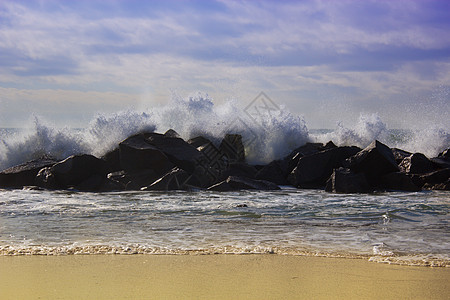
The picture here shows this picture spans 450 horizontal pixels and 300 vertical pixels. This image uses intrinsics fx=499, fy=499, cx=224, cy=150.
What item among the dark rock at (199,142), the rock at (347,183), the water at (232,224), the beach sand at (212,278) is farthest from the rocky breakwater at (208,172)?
the beach sand at (212,278)

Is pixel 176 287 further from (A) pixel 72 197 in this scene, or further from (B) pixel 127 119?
(B) pixel 127 119

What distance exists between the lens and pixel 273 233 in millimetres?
6059

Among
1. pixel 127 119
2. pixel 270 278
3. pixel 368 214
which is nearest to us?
pixel 270 278

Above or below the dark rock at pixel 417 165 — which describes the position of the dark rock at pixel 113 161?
above

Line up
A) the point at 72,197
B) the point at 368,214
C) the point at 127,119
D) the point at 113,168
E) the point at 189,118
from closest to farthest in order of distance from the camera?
the point at 368,214
the point at 72,197
the point at 113,168
the point at 127,119
the point at 189,118

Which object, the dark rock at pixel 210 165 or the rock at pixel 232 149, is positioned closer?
the dark rock at pixel 210 165

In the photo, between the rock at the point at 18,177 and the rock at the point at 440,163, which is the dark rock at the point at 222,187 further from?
the rock at the point at 440,163

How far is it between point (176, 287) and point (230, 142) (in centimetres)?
1058

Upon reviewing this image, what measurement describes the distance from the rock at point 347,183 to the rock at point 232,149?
3.80 metres

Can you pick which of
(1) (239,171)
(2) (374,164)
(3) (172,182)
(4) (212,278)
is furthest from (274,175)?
(4) (212,278)

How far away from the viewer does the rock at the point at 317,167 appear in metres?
11.6

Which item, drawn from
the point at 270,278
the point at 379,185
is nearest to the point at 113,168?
the point at 379,185

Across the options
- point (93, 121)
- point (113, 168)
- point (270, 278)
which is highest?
point (93, 121)

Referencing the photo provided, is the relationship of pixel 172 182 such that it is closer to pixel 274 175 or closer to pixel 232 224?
pixel 274 175
